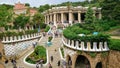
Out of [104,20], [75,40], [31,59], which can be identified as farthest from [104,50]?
[104,20]

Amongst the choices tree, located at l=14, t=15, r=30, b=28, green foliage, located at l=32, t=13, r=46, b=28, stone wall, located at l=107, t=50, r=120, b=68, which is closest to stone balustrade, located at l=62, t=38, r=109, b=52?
stone wall, located at l=107, t=50, r=120, b=68

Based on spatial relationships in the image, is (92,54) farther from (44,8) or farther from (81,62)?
Answer: (44,8)

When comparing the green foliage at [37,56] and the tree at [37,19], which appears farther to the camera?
the tree at [37,19]

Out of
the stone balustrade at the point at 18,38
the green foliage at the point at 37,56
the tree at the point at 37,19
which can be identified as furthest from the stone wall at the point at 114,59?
the tree at the point at 37,19

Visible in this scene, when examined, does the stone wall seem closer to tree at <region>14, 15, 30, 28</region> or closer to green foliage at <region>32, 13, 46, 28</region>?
green foliage at <region>32, 13, 46, 28</region>

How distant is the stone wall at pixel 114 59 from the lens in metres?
26.7

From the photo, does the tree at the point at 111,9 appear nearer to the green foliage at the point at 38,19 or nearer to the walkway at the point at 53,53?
the walkway at the point at 53,53

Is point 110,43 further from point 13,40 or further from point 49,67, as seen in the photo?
point 13,40

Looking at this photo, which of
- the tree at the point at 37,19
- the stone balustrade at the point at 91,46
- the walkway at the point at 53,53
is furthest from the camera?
the tree at the point at 37,19

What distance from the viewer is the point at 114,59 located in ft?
89.7

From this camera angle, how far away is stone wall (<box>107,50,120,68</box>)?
2670cm

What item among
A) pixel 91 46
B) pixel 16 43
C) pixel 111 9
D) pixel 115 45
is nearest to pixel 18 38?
pixel 16 43

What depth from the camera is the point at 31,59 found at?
35.1m

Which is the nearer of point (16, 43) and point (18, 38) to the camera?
point (16, 43)
